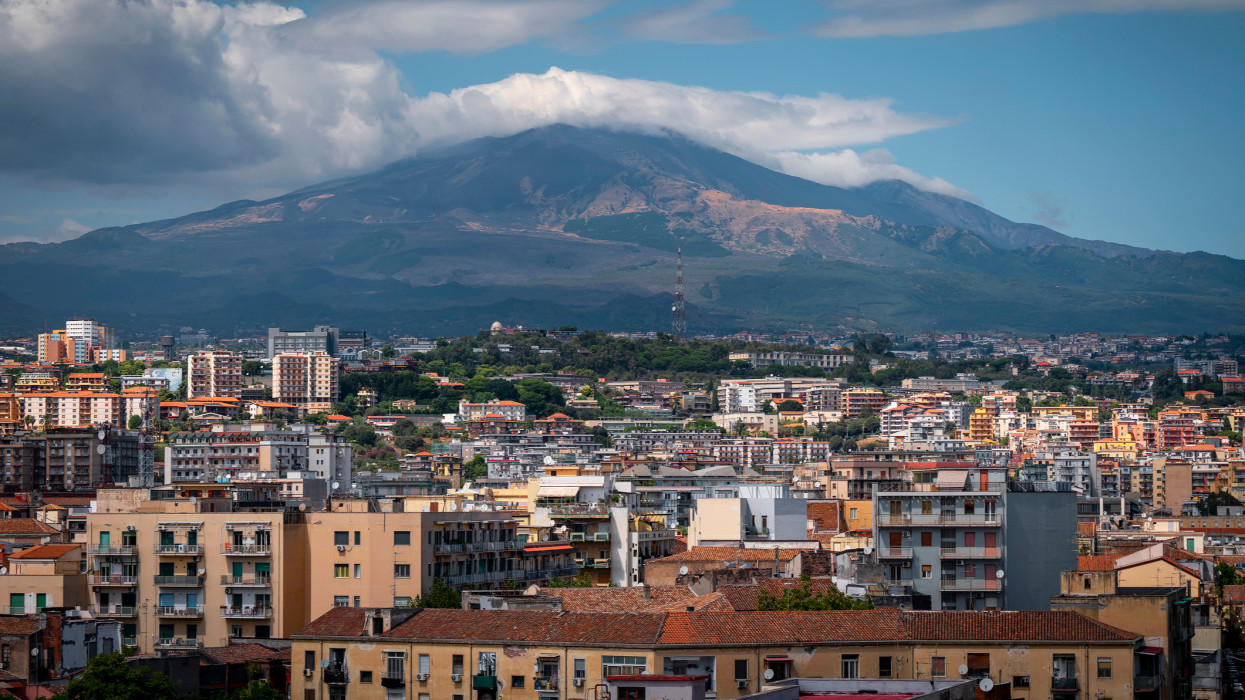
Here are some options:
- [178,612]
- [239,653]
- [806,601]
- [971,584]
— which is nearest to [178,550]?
[178,612]

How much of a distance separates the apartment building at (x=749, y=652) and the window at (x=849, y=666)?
0.02 m

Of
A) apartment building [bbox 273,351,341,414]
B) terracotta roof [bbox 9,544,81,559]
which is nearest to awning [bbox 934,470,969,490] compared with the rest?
terracotta roof [bbox 9,544,81,559]

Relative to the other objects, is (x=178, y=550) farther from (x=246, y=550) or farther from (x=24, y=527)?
(x=24, y=527)

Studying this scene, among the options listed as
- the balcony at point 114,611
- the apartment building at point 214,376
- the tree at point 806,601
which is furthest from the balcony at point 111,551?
the apartment building at point 214,376

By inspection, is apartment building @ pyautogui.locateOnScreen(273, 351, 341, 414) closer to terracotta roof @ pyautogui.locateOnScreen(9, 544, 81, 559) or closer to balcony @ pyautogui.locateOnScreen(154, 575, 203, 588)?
terracotta roof @ pyautogui.locateOnScreen(9, 544, 81, 559)

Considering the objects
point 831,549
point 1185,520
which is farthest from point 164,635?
point 1185,520

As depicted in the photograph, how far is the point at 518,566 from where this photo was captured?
4691 cm

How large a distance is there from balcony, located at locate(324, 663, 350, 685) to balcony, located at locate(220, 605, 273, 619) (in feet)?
30.9

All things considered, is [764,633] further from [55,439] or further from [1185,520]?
[55,439]

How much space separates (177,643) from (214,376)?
15479cm

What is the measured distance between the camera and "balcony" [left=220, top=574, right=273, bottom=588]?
135 ft

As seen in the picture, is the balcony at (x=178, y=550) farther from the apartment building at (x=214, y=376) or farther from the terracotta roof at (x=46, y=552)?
the apartment building at (x=214, y=376)

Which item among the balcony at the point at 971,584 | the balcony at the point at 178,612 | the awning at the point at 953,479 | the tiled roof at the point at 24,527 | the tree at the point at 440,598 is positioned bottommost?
the balcony at the point at 178,612

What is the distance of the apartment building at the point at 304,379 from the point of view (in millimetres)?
184125
